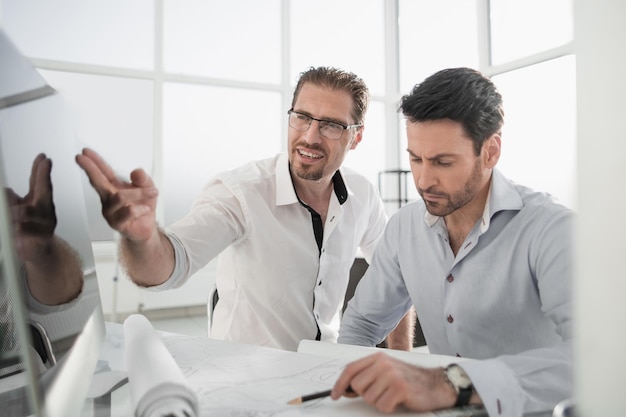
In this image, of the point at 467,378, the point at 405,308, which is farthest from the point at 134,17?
the point at 467,378

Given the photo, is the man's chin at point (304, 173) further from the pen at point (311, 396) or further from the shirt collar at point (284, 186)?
the pen at point (311, 396)

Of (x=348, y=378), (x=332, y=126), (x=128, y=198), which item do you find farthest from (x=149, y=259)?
(x=332, y=126)

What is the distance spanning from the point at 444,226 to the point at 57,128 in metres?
0.79

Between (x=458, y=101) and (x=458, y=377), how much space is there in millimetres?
594

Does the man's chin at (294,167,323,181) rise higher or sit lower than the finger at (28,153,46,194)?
higher

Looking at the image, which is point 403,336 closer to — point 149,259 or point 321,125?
point 321,125

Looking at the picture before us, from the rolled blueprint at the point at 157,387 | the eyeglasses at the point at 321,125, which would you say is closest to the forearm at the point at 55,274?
the rolled blueprint at the point at 157,387

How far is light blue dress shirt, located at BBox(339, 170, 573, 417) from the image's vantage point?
34.5 inches

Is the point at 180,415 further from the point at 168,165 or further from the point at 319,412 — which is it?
the point at 168,165

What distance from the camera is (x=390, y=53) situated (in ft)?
16.6

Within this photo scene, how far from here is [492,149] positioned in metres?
1.01

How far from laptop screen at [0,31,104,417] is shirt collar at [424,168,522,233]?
2.38 feet

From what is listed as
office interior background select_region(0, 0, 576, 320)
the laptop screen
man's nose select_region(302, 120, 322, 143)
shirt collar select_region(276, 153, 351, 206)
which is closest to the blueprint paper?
the laptop screen

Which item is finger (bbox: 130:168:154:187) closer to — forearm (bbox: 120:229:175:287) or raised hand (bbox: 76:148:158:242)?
raised hand (bbox: 76:148:158:242)
